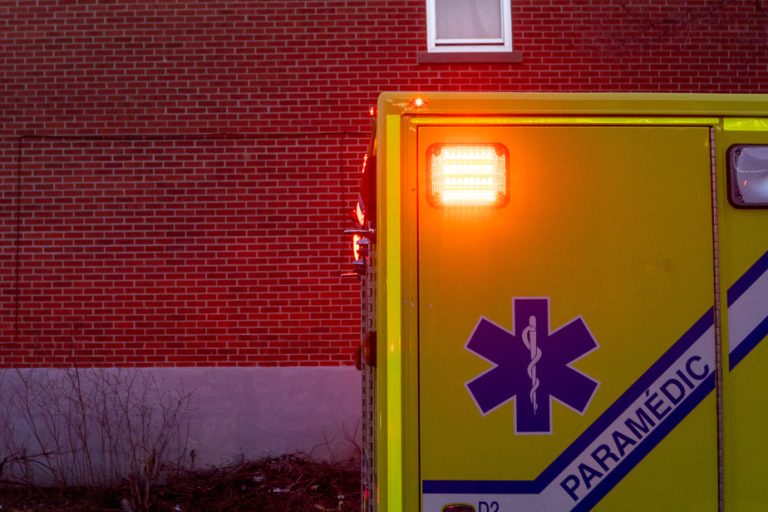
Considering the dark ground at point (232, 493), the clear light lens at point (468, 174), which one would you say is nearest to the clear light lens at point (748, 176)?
the clear light lens at point (468, 174)

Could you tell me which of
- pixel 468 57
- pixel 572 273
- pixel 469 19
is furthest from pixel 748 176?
pixel 469 19

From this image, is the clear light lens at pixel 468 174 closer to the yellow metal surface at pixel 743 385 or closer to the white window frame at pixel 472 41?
the yellow metal surface at pixel 743 385

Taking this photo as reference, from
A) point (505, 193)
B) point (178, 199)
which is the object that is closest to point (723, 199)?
point (505, 193)

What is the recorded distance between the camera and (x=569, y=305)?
2623mm

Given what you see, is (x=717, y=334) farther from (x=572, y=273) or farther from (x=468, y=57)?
(x=468, y=57)

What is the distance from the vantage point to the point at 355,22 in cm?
692

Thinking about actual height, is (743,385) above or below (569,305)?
below

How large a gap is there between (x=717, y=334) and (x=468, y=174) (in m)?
1.09

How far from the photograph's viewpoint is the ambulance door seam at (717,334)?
8.54 feet

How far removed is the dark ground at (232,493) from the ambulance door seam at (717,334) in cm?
388

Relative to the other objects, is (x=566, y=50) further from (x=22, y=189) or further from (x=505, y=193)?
(x=22, y=189)

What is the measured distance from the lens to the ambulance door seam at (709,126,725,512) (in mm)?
2604

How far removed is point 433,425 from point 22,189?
5.76 metres

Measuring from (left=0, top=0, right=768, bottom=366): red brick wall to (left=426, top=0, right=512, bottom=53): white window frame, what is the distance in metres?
0.10
